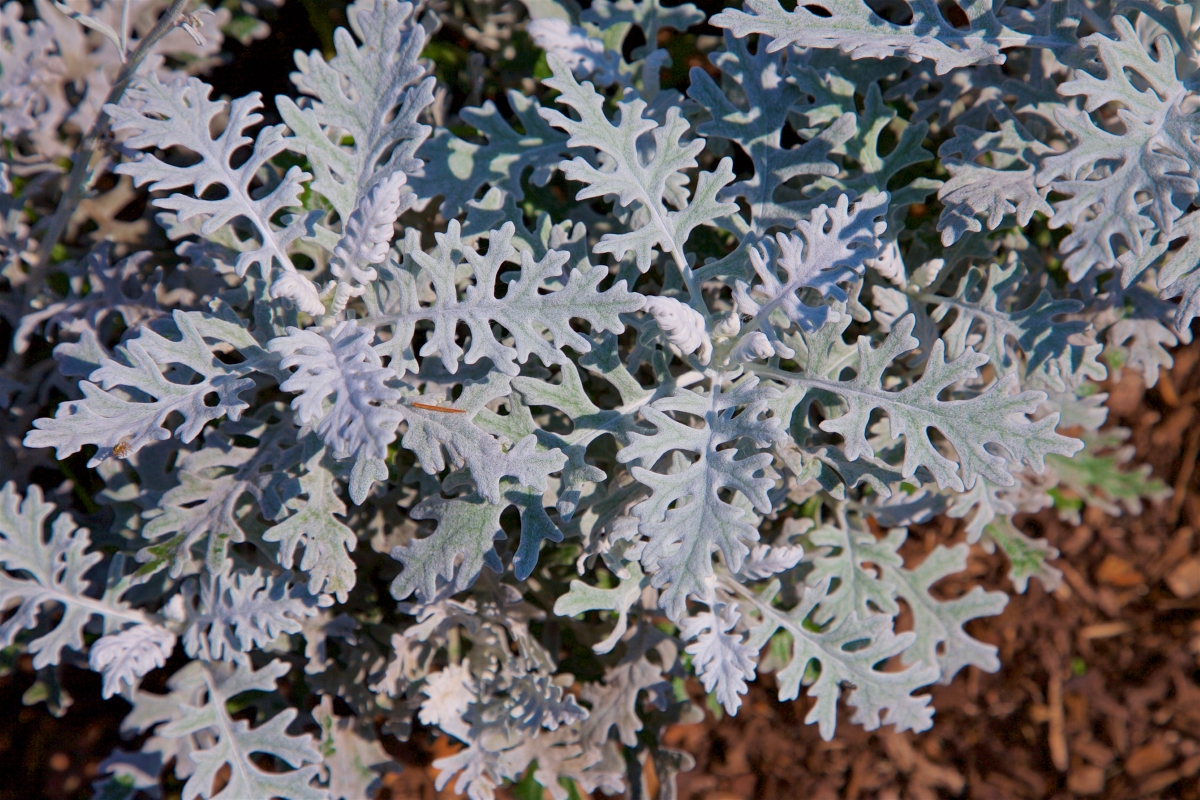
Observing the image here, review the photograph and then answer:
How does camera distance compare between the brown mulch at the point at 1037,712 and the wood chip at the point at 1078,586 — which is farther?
the wood chip at the point at 1078,586

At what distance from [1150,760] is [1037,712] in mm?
355

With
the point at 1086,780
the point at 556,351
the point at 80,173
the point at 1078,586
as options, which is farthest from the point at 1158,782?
the point at 80,173

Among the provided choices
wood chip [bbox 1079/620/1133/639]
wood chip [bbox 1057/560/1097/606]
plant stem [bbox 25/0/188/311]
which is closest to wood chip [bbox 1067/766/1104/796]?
wood chip [bbox 1079/620/1133/639]

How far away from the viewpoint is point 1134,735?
270cm

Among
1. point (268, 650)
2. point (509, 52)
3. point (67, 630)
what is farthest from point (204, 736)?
point (509, 52)

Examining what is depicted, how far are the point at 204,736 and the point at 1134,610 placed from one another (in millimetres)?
2805

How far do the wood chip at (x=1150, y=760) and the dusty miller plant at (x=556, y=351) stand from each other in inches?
32.9

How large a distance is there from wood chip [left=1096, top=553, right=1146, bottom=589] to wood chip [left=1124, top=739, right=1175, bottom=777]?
477 mm

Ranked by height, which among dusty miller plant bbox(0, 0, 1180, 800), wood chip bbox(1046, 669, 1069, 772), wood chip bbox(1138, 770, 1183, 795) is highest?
dusty miller plant bbox(0, 0, 1180, 800)

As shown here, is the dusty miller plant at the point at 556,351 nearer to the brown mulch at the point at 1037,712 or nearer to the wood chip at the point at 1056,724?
the brown mulch at the point at 1037,712

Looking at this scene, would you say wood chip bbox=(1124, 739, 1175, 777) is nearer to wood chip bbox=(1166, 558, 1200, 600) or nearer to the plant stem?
wood chip bbox=(1166, 558, 1200, 600)

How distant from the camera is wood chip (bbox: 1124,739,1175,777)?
267 centimetres

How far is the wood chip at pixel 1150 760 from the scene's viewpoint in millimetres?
2668

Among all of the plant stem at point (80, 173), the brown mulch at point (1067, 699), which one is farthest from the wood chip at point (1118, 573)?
the plant stem at point (80, 173)
